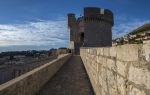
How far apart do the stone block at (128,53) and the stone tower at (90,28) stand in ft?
139

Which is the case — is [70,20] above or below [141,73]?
above

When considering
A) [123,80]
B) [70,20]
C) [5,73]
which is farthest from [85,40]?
[123,80]

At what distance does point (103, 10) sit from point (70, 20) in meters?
7.85

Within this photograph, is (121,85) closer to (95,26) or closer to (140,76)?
(140,76)

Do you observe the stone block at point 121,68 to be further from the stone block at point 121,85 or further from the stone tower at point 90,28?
the stone tower at point 90,28

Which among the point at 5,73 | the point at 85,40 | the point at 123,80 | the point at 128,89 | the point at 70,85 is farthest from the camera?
the point at 85,40

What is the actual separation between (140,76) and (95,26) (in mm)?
46327

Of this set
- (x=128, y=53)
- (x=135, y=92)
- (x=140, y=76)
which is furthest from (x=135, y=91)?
(x=128, y=53)

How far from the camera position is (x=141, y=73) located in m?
2.03

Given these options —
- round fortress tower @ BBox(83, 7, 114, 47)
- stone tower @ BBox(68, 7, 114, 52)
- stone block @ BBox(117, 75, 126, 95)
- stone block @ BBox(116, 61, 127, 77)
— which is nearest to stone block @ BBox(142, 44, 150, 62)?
stone block @ BBox(116, 61, 127, 77)

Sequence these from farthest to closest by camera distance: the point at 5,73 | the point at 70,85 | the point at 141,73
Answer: the point at 5,73 → the point at 70,85 → the point at 141,73

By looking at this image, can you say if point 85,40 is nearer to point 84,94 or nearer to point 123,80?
point 84,94

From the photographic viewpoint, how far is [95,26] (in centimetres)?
4797

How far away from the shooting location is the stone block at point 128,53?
2184 mm
